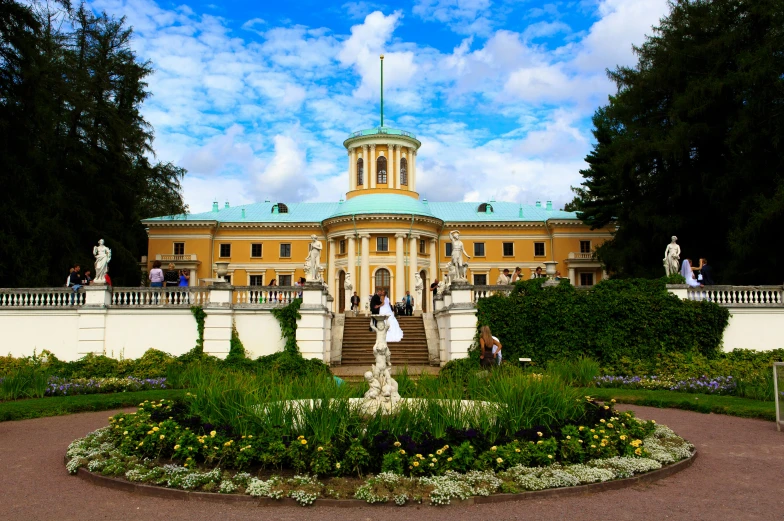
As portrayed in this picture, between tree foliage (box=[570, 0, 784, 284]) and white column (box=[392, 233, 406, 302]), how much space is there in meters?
15.4

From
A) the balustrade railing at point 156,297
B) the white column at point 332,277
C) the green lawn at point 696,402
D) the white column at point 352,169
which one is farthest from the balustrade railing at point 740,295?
the white column at point 352,169

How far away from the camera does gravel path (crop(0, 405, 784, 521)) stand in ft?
22.1

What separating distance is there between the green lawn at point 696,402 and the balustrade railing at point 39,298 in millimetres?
16669

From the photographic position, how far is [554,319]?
2094cm

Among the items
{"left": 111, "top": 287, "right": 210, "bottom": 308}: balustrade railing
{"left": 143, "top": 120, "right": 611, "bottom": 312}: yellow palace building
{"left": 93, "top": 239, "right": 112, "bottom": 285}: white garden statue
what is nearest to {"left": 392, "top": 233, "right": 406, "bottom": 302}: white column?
{"left": 143, "top": 120, "right": 611, "bottom": 312}: yellow palace building

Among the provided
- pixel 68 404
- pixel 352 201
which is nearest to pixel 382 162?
pixel 352 201

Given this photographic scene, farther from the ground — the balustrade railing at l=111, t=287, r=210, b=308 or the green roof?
the green roof

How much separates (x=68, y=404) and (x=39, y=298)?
9124mm

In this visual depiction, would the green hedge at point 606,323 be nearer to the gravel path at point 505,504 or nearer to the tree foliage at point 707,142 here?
the tree foliage at point 707,142

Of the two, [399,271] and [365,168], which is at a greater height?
[365,168]

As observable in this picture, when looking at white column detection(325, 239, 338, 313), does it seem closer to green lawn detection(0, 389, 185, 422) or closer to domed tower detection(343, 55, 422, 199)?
domed tower detection(343, 55, 422, 199)

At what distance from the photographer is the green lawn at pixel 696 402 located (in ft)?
42.1

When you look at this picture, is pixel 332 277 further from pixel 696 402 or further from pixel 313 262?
pixel 696 402

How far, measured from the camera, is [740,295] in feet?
70.2
